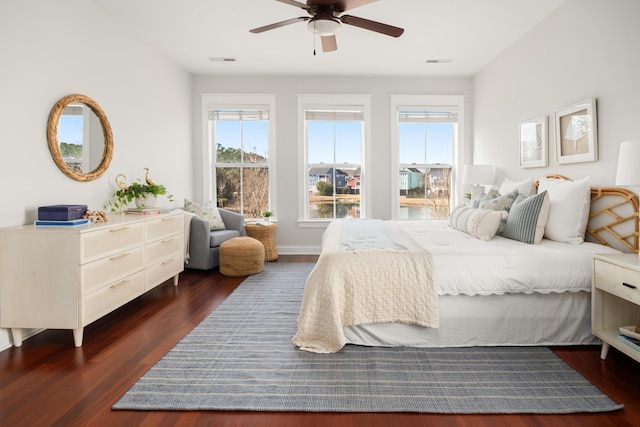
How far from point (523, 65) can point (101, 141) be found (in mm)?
4536

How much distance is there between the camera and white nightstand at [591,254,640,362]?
2.09m

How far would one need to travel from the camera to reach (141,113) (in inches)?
167

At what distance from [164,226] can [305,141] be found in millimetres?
2816

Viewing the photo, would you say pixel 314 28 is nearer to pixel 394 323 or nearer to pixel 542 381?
pixel 394 323

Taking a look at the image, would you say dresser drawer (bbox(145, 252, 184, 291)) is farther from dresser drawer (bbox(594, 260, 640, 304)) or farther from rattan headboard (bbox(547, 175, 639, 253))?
rattan headboard (bbox(547, 175, 639, 253))

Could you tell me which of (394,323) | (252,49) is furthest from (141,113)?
(394,323)

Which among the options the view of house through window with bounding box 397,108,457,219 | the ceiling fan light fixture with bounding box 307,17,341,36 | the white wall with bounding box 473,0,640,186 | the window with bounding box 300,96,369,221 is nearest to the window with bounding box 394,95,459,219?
the view of house through window with bounding box 397,108,457,219

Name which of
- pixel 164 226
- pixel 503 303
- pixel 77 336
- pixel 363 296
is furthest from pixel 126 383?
pixel 503 303

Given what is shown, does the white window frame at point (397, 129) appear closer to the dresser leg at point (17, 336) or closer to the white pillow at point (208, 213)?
Result: the white pillow at point (208, 213)

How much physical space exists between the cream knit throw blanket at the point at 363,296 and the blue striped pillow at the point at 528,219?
1007 mm

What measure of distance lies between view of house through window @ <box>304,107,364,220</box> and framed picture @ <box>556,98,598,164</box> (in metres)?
2.87

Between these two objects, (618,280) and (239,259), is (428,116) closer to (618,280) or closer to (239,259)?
(239,259)

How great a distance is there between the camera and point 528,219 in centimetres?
289

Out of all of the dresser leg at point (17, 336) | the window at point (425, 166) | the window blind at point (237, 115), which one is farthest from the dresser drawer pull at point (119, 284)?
the window at point (425, 166)
